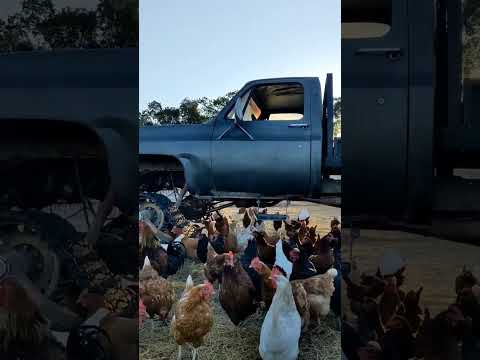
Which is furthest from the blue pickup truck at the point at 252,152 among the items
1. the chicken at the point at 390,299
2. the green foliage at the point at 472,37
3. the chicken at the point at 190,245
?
the green foliage at the point at 472,37

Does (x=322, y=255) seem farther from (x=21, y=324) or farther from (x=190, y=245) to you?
(x=21, y=324)

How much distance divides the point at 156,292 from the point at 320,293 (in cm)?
58

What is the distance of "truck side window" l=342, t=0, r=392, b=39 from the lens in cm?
123

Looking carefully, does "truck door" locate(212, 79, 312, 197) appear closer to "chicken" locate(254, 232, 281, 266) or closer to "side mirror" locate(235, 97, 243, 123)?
"side mirror" locate(235, 97, 243, 123)

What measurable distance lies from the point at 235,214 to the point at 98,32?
0.74 metres

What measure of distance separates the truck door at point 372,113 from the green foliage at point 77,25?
2.16 ft

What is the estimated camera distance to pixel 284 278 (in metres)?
1.48

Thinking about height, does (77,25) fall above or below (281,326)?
above

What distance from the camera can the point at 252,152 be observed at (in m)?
1.54

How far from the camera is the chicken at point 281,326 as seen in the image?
1385 millimetres

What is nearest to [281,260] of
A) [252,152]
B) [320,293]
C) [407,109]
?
[320,293]

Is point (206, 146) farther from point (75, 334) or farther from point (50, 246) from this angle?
point (75, 334)

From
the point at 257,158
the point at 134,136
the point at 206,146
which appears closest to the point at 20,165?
the point at 134,136

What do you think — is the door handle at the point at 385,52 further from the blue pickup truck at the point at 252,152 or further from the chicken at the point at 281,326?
the chicken at the point at 281,326
